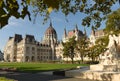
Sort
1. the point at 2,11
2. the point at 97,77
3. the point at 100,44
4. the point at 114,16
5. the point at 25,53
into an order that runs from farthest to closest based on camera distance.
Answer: the point at 25,53
the point at 100,44
the point at 114,16
the point at 97,77
the point at 2,11

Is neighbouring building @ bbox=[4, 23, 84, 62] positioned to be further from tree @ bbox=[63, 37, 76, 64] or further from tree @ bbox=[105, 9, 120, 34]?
tree @ bbox=[105, 9, 120, 34]

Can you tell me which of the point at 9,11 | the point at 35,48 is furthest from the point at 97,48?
the point at 35,48

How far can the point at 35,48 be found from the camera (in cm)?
12656

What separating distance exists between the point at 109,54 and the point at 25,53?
329 ft

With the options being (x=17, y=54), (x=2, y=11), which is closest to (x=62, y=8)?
(x=2, y=11)

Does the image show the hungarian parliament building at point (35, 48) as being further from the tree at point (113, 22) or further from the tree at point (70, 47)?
the tree at point (113, 22)

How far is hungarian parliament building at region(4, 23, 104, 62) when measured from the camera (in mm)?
121312

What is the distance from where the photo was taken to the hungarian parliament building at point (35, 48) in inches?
4776

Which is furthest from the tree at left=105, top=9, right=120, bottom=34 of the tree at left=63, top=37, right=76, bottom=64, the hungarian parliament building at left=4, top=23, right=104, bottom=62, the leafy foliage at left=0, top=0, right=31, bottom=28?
the hungarian parliament building at left=4, top=23, right=104, bottom=62

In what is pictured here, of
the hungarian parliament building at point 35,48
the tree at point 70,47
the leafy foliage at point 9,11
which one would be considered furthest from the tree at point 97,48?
the hungarian parliament building at point 35,48

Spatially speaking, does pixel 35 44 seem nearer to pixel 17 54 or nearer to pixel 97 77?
pixel 17 54

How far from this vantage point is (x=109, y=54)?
78.0 ft

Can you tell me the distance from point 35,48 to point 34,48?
1.94 feet

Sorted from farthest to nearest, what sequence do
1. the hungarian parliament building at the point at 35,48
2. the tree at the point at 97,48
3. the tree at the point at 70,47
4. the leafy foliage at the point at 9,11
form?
the hungarian parliament building at the point at 35,48 < the tree at the point at 70,47 < the tree at the point at 97,48 < the leafy foliage at the point at 9,11
